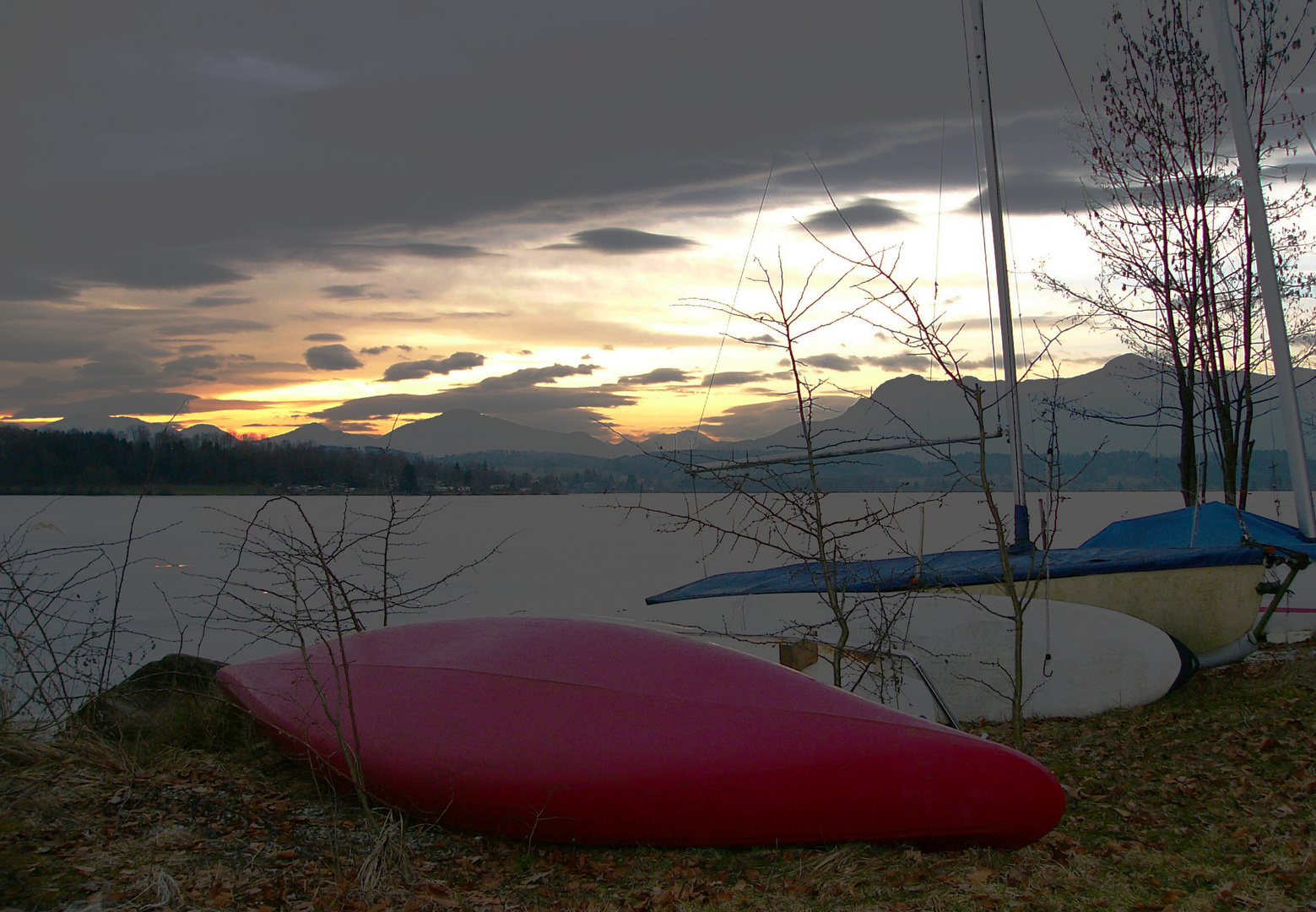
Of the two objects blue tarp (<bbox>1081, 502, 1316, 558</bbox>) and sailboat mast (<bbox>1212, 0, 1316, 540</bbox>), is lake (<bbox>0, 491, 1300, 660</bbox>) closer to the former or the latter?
blue tarp (<bbox>1081, 502, 1316, 558</bbox>)

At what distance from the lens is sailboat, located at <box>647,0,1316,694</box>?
669cm

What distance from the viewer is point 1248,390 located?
30.7ft

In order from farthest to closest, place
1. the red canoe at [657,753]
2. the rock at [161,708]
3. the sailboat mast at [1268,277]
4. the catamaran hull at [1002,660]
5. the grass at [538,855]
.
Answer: the sailboat mast at [1268,277], the catamaran hull at [1002,660], the rock at [161,708], the red canoe at [657,753], the grass at [538,855]

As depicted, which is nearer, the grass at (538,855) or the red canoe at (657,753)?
the grass at (538,855)

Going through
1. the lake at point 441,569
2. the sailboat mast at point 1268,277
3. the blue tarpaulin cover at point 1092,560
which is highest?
the sailboat mast at point 1268,277

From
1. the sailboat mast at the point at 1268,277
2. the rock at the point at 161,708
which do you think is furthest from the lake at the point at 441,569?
the sailboat mast at the point at 1268,277

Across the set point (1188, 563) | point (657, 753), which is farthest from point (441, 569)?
point (657, 753)

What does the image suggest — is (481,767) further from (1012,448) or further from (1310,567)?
(1310,567)

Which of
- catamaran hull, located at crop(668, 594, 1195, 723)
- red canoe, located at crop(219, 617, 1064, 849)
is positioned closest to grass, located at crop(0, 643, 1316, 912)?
red canoe, located at crop(219, 617, 1064, 849)

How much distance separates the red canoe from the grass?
140 millimetres

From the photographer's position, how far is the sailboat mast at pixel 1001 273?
7.28 m

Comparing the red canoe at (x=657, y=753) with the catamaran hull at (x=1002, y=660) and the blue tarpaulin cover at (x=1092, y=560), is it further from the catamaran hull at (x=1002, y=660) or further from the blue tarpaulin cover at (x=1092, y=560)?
the blue tarpaulin cover at (x=1092, y=560)

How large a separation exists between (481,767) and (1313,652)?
261 inches

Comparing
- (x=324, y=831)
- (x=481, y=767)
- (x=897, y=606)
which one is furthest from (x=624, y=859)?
(x=897, y=606)
